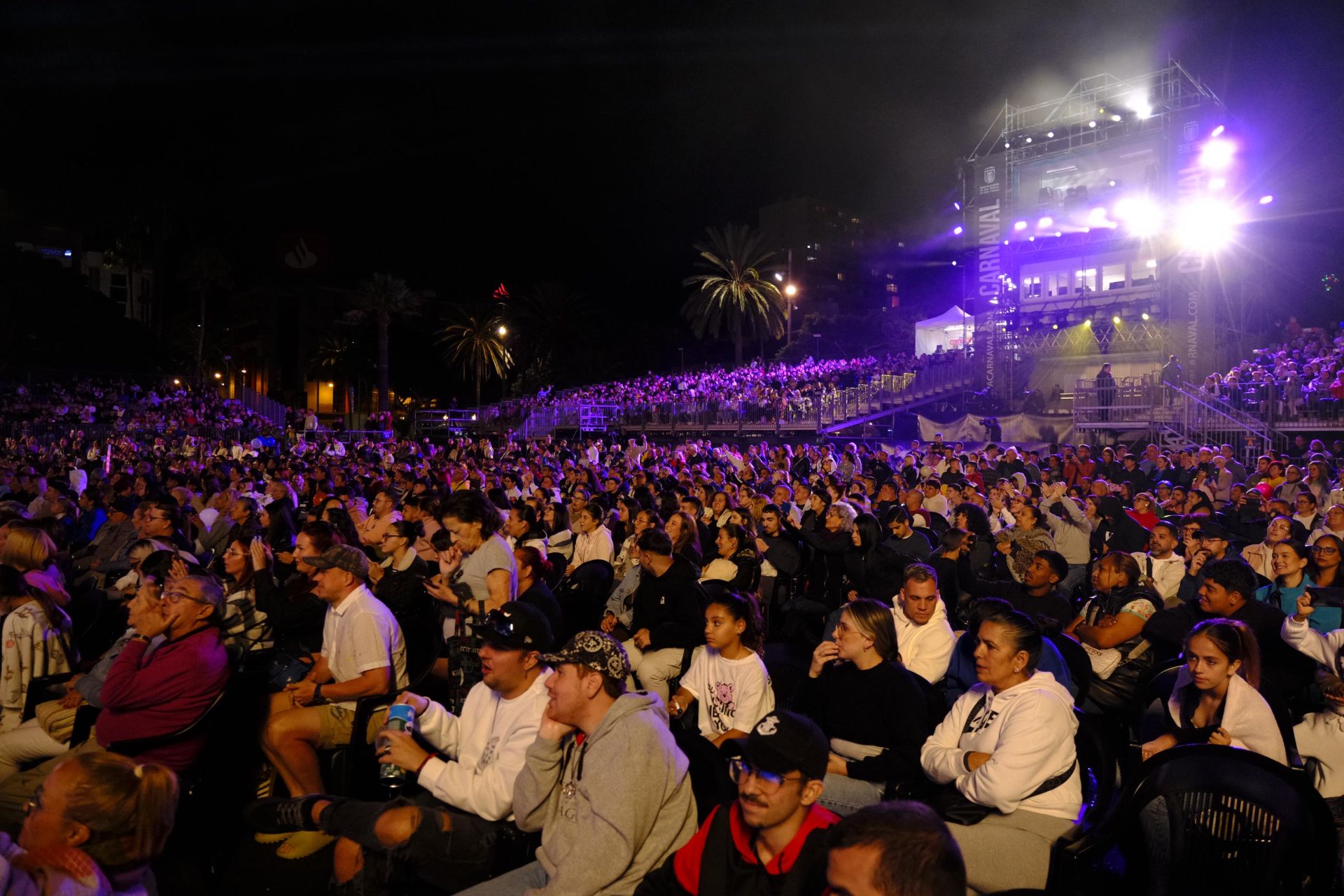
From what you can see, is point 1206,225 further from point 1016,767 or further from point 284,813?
point 284,813

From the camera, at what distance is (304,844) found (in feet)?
13.8

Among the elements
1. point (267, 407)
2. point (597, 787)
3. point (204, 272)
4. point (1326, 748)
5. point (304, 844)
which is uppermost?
point (204, 272)

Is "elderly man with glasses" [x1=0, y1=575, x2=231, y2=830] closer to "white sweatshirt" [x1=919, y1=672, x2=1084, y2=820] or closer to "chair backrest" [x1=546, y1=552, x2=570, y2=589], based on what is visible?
"chair backrest" [x1=546, y1=552, x2=570, y2=589]

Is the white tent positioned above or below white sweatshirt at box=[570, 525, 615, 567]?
above

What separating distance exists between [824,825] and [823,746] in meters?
0.23

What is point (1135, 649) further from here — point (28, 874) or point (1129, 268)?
point (1129, 268)

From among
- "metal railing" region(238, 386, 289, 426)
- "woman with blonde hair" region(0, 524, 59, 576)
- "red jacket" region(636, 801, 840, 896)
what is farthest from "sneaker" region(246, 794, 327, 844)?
"metal railing" region(238, 386, 289, 426)

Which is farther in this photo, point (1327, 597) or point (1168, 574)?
point (1168, 574)

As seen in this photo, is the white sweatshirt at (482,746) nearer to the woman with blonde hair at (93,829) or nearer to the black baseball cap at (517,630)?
the black baseball cap at (517,630)

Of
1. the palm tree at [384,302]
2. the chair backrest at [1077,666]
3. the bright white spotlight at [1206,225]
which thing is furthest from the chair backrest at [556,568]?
the palm tree at [384,302]

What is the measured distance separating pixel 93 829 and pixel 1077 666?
4.02 m

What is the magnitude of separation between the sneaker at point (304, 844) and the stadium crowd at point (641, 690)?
0.4 inches

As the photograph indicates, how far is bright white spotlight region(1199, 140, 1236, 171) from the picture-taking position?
32.2 m

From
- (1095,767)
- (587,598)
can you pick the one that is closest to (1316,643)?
(1095,767)
